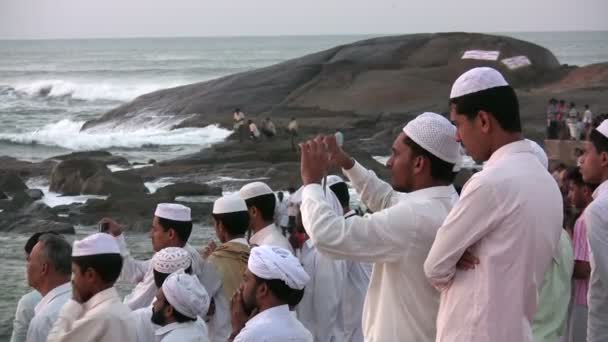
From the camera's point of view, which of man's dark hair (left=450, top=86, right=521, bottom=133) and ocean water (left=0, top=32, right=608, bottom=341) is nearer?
man's dark hair (left=450, top=86, right=521, bottom=133)

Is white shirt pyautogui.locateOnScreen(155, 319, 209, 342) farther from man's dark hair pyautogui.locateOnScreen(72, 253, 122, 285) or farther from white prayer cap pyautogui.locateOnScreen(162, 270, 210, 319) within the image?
man's dark hair pyautogui.locateOnScreen(72, 253, 122, 285)

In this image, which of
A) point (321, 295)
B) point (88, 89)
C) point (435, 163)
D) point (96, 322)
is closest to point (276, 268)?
point (435, 163)

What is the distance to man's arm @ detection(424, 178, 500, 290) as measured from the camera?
10.6 feet

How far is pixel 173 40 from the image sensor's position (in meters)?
160

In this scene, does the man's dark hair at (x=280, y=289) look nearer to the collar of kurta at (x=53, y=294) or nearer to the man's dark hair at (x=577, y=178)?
the collar of kurta at (x=53, y=294)

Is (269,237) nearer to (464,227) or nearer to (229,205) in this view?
(229,205)

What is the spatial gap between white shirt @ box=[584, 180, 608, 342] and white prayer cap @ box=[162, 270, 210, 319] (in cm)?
176

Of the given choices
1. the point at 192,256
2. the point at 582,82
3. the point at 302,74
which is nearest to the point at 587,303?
the point at 192,256

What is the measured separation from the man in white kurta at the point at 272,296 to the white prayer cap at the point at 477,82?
3.38ft

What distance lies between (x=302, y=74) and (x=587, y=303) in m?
34.8

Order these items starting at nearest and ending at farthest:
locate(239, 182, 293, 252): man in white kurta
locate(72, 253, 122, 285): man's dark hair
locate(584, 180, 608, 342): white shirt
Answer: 1. locate(72, 253, 122, 285): man's dark hair
2. locate(584, 180, 608, 342): white shirt
3. locate(239, 182, 293, 252): man in white kurta

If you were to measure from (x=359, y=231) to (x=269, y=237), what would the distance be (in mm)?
2280

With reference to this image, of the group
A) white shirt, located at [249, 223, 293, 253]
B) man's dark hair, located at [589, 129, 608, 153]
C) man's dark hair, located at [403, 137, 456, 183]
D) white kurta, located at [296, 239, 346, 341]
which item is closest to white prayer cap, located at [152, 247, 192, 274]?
white shirt, located at [249, 223, 293, 253]

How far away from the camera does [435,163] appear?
12.9 feet
